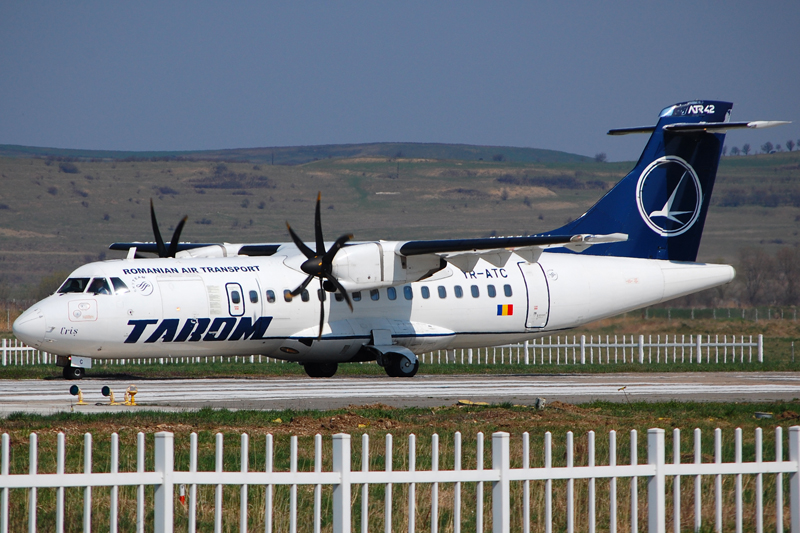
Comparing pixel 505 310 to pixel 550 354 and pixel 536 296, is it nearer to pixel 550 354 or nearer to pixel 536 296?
pixel 536 296

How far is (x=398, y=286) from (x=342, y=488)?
61.9 ft

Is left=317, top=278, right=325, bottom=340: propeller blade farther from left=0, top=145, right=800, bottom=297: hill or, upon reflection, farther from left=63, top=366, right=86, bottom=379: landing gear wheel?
left=0, top=145, right=800, bottom=297: hill

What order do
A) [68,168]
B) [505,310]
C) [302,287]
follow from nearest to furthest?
[302,287]
[505,310]
[68,168]

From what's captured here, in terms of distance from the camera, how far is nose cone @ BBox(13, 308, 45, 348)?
2117 centimetres

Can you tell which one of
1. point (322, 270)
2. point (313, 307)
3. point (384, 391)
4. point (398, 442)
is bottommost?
point (384, 391)

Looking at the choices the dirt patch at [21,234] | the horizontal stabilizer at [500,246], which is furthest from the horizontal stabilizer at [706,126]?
the dirt patch at [21,234]

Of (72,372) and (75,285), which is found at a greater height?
(75,285)

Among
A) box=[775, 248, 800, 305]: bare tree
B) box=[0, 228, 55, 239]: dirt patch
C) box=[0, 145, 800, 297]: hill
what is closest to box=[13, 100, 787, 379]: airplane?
box=[775, 248, 800, 305]: bare tree

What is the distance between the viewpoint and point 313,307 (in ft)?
80.2

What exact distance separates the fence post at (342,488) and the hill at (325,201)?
361ft

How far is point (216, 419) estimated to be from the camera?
46.9 feet

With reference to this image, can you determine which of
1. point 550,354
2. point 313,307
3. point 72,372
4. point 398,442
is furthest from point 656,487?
point 550,354

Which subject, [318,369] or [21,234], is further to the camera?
[21,234]

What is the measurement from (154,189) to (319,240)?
139 metres
